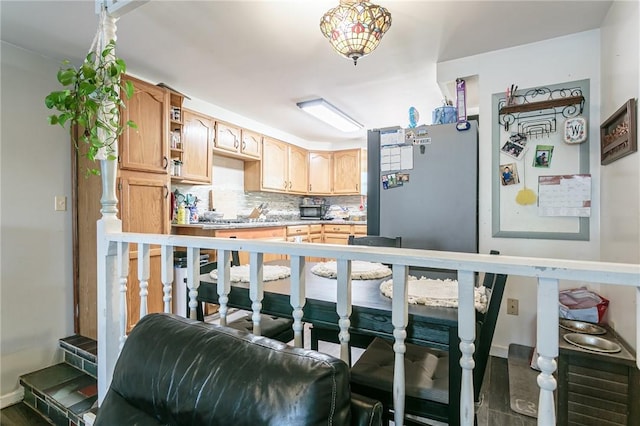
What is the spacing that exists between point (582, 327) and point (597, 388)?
47cm

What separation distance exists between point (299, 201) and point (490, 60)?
150 inches

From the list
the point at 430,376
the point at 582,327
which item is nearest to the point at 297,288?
the point at 430,376

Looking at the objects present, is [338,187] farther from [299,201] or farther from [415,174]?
[415,174]

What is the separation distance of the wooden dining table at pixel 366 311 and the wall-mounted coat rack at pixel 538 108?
189cm

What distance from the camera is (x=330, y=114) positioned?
3961mm

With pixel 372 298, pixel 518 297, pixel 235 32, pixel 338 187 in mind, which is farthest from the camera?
pixel 338 187

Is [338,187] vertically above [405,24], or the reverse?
[405,24]

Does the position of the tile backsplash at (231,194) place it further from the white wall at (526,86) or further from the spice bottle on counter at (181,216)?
the white wall at (526,86)

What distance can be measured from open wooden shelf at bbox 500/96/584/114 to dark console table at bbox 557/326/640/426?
1.70m

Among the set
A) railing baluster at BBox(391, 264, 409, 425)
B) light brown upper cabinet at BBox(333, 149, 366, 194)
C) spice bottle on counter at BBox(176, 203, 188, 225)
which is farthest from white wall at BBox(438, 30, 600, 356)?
spice bottle on counter at BBox(176, 203, 188, 225)

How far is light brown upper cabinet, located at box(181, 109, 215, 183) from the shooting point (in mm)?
3320

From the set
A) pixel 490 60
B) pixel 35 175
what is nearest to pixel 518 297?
pixel 490 60

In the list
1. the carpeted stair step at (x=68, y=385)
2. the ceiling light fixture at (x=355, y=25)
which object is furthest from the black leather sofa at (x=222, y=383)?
the ceiling light fixture at (x=355, y=25)

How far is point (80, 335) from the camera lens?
2.54 m
